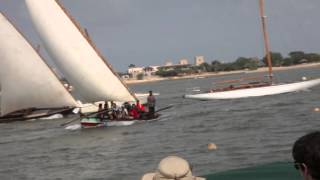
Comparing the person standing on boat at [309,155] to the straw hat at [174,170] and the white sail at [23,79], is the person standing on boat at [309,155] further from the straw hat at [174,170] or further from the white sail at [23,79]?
the white sail at [23,79]

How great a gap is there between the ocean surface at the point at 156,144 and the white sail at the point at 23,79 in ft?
21.0

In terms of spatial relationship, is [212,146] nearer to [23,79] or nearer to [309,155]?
[309,155]

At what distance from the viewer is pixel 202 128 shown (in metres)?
32.7

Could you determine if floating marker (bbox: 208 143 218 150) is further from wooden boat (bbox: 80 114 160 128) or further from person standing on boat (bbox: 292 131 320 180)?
person standing on boat (bbox: 292 131 320 180)

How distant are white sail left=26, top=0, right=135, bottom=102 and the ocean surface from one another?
11.5ft

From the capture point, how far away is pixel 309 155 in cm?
363

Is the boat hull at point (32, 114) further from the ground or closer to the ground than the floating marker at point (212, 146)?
further from the ground

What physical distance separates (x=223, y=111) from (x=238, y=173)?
32695mm

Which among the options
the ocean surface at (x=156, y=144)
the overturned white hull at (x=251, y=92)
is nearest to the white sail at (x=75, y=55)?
the ocean surface at (x=156, y=144)

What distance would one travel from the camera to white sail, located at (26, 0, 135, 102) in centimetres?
4225

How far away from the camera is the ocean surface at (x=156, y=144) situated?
20.4m

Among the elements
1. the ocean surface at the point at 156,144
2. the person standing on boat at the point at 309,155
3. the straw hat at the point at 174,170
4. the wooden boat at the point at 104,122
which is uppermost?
the person standing on boat at the point at 309,155

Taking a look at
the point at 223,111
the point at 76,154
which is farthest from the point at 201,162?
the point at 223,111

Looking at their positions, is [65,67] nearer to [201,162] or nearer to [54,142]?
[54,142]
